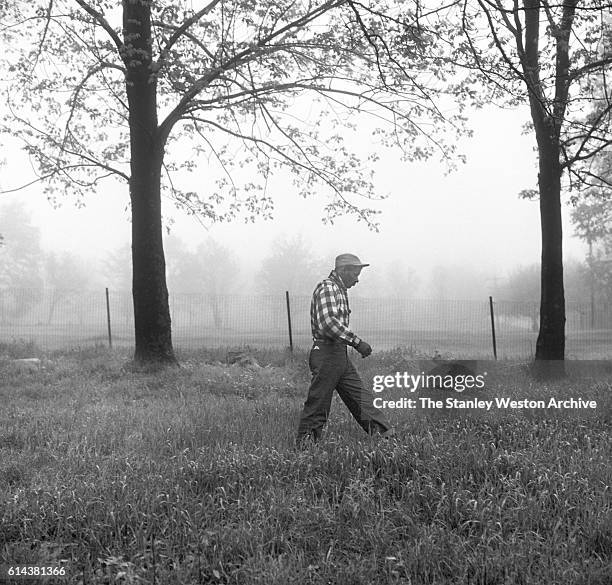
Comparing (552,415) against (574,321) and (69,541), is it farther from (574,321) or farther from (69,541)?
(574,321)

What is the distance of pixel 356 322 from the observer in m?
28.3

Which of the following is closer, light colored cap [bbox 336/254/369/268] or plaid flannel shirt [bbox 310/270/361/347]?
plaid flannel shirt [bbox 310/270/361/347]

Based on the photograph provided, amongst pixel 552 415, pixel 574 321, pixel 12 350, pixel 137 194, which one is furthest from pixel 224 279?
pixel 552 415

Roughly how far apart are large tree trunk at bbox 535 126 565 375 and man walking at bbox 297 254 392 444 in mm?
8111

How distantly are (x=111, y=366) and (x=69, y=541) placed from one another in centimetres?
886

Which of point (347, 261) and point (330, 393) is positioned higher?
point (347, 261)

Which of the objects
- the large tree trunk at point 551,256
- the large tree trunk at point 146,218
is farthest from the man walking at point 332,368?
the large tree trunk at point 551,256

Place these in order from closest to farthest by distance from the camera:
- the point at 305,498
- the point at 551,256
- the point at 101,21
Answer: the point at 305,498 < the point at 101,21 < the point at 551,256

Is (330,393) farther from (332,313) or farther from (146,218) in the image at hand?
(146,218)

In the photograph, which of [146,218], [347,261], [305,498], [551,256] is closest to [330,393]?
[347,261]

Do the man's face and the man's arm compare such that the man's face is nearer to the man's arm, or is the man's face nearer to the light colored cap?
the light colored cap

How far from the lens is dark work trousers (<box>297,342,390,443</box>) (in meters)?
6.07

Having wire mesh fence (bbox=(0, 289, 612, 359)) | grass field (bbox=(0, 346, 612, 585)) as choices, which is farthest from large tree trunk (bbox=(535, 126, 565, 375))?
wire mesh fence (bbox=(0, 289, 612, 359))

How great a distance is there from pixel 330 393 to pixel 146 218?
8.04m
